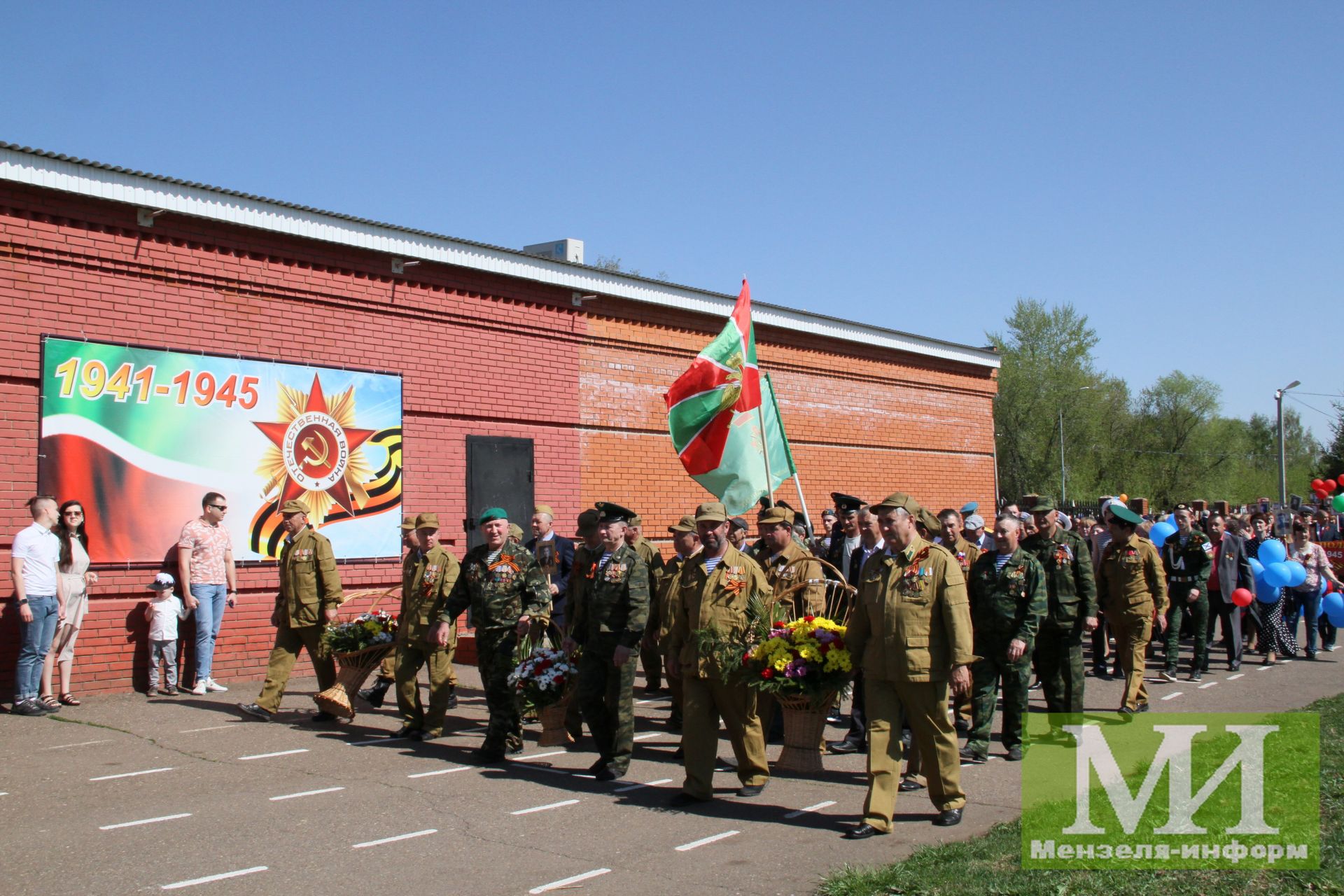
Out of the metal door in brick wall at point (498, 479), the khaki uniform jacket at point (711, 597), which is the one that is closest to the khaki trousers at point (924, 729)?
the khaki uniform jacket at point (711, 597)

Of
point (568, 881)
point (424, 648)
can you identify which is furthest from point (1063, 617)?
point (424, 648)

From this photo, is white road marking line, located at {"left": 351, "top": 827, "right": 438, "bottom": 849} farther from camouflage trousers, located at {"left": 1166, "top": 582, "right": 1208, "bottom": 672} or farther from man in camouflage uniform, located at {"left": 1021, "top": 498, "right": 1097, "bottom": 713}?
camouflage trousers, located at {"left": 1166, "top": 582, "right": 1208, "bottom": 672}

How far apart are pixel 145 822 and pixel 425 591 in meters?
3.19

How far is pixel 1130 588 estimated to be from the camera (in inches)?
456

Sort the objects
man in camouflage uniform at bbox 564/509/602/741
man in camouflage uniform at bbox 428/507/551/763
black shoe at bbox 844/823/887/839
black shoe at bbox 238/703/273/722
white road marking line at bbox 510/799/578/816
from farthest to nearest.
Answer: black shoe at bbox 238/703/273/722
man in camouflage uniform at bbox 564/509/602/741
man in camouflage uniform at bbox 428/507/551/763
white road marking line at bbox 510/799/578/816
black shoe at bbox 844/823/887/839

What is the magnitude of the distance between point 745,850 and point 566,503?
31.9 feet

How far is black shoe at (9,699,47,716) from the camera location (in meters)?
10.1

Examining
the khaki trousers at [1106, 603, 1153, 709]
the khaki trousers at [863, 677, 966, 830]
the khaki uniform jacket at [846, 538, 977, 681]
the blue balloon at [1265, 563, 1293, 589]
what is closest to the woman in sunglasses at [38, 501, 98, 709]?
the khaki uniform jacket at [846, 538, 977, 681]

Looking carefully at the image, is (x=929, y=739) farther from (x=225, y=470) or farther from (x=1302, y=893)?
(x=225, y=470)

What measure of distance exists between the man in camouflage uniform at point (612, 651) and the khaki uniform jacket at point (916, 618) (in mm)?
1863

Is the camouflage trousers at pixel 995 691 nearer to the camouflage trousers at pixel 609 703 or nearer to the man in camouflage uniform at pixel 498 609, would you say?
the camouflage trousers at pixel 609 703

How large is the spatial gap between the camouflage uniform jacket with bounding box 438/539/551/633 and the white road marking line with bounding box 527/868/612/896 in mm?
3113

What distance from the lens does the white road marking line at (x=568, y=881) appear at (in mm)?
5734

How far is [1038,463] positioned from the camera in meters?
57.5
